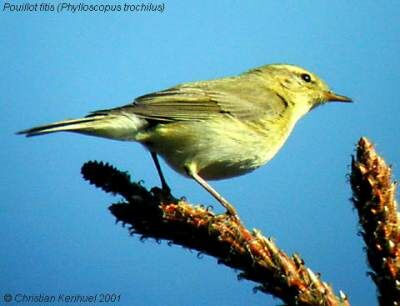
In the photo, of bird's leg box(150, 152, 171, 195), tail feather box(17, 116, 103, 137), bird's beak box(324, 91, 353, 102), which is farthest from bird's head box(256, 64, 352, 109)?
tail feather box(17, 116, 103, 137)

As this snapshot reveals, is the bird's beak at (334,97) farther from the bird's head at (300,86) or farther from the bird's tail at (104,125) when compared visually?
the bird's tail at (104,125)

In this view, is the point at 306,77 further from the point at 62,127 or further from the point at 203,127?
the point at 62,127

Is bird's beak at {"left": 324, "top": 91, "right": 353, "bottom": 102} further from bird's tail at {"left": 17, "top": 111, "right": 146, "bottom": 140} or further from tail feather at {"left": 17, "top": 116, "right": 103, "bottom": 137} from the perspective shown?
tail feather at {"left": 17, "top": 116, "right": 103, "bottom": 137}

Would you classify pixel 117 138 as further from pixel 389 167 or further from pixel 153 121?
pixel 389 167

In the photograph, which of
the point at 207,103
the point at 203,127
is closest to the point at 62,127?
the point at 203,127

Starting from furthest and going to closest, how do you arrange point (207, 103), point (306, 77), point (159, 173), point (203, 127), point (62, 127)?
point (306, 77), point (207, 103), point (203, 127), point (159, 173), point (62, 127)

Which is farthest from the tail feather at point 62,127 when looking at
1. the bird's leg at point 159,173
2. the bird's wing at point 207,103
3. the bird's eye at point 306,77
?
the bird's eye at point 306,77

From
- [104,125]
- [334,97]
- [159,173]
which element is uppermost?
[334,97]

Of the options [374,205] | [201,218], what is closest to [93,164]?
[201,218]

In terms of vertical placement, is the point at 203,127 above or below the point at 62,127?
above
